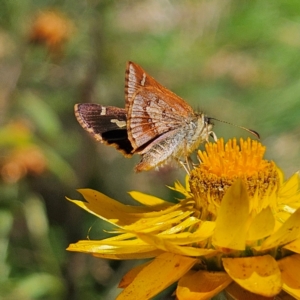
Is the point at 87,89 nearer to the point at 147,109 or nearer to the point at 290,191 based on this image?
the point at 147,109

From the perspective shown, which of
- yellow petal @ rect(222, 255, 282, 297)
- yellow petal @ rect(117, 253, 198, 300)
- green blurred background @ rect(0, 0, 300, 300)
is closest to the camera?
yellow petal @ rect(222, 255, 282, 297)

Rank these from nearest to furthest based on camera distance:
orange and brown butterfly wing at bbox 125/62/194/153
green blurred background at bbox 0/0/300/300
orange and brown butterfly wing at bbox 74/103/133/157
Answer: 1. orange and brown butterfly wing at bbox 125/62/194/153
2. orange and brown butterfly wing at bbox 74/103/133/157
3. green blurred background at bbox 0/0/300/300

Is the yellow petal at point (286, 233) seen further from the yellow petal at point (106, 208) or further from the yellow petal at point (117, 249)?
the yellow petal at point (106, 208)

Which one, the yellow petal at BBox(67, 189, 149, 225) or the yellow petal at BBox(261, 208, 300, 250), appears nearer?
the yellow petal at BBox(261, 208, 300, 250)

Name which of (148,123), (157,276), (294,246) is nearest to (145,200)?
(148,123)

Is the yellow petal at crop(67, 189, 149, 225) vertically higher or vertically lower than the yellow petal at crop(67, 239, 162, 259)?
lower

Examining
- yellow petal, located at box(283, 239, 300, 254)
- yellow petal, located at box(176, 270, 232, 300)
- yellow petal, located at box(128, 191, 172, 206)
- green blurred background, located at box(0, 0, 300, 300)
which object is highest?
yellow petal, located at box(283, 239, 300, 254)

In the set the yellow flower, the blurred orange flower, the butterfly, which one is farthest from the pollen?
the blurred orange flower

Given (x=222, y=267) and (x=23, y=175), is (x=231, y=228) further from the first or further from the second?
(x=23, y=175)

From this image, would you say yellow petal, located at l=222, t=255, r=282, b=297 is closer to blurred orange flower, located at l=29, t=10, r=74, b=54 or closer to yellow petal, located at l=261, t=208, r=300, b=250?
yellow petal, located at l=261, t=208, r=300, b=250
